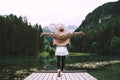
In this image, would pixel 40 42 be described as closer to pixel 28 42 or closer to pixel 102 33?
pixel 28 42

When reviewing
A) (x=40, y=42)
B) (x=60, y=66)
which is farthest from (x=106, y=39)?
(x=60, y=66)

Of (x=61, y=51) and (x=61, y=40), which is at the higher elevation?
(x=61, y=40)

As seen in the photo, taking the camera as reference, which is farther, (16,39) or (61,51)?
(16,39)

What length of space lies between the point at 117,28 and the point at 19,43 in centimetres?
6855

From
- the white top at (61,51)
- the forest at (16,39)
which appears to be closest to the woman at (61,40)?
the white top at (61,51)

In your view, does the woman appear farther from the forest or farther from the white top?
the forest

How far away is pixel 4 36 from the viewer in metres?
104

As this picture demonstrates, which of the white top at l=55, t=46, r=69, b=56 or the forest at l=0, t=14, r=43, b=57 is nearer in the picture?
the white top at l=55, t=46, r=69, b=56

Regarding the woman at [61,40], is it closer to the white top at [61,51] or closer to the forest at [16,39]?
the white top at [61,51]

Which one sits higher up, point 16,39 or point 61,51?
point 61,51

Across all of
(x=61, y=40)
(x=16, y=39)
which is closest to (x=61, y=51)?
(x=61, y=40)

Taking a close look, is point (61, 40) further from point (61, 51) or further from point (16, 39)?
point (16, 39)

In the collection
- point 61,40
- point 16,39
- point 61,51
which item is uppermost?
point 61,40

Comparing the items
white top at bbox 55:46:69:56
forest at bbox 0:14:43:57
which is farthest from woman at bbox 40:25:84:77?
forest at bbox 0:14:43:57
